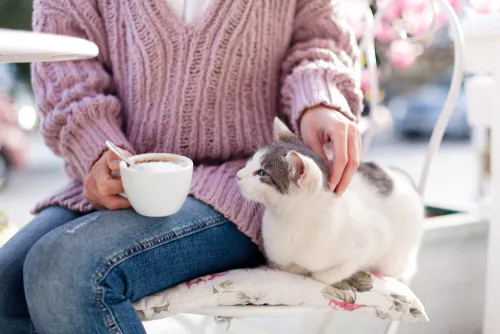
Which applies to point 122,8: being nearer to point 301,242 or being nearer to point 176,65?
point 176,65

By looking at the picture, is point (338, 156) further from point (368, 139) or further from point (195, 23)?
point (368, 139)

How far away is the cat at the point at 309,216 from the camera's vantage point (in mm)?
746

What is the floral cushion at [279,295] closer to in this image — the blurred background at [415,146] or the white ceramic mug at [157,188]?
the white ceramic mug at [157,188]

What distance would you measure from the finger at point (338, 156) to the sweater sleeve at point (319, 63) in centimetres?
8

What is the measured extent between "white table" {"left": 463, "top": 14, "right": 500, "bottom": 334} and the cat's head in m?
0.54

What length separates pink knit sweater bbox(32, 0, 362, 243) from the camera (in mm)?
845

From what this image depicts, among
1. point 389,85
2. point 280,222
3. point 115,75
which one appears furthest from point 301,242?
point 389,85

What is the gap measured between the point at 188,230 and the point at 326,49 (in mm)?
383

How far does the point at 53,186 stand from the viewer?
3334mm

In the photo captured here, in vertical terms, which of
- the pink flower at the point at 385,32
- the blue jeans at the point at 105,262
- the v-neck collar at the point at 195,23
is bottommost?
the blue jeans at the point at 105,262

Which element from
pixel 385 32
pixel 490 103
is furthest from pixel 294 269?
pixel 385 32

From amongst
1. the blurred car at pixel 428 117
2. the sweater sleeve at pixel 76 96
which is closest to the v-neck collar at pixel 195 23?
the sweater sleeve at pixel 76 96

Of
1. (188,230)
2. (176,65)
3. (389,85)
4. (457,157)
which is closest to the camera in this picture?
(188,230)

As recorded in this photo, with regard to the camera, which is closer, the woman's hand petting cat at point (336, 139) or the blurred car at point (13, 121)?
the woman's hand petting cat at point (336, 139)
